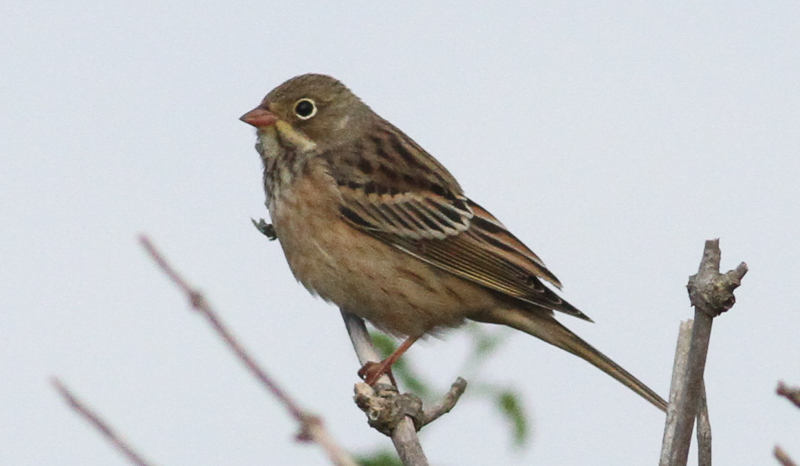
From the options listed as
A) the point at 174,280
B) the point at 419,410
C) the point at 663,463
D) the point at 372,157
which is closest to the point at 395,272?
the point at 372,157

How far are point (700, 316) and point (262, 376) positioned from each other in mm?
1494

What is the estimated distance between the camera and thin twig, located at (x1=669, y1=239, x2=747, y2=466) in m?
2.91

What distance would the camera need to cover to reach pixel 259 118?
22.5 feet

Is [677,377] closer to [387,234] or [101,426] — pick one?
[101,426]

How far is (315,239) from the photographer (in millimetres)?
6492

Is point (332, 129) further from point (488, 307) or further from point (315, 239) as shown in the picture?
point (488, 307)

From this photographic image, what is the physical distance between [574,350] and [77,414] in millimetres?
4977

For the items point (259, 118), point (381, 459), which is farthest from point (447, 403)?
point (259, 118)

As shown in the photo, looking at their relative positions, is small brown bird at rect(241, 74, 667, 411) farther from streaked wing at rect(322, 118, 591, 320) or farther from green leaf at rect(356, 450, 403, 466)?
green leaf at rect(356, 450, 403, 466)

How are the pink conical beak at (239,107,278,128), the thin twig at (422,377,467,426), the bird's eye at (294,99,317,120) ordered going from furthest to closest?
the bird's eye at (294,99,317,120) → the pink conical beak at (239,107,278,128) → the thin twig at (422,377,467,426)

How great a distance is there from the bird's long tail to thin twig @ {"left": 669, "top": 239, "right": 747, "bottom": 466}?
349cm

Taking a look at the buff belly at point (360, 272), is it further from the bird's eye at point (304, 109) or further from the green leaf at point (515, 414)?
the green leaf at point (515, 414)

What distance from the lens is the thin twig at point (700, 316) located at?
2.91 meters

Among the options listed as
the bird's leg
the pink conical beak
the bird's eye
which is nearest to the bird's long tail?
the bird's leg
